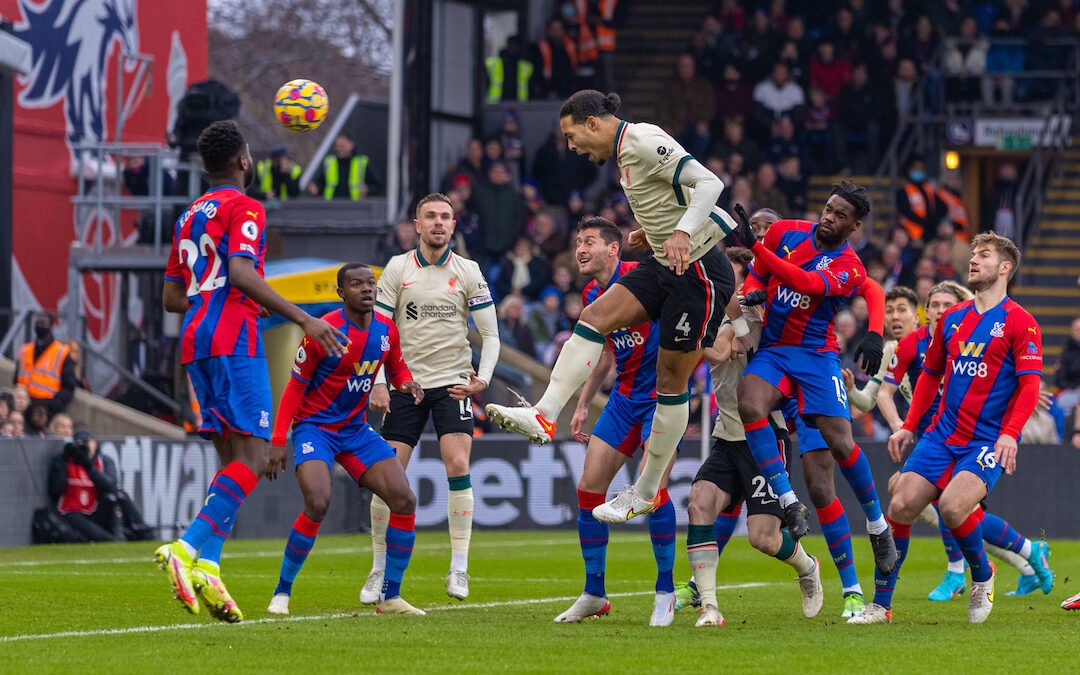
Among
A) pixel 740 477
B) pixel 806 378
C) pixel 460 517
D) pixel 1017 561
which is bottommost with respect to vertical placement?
pixel 1017 561

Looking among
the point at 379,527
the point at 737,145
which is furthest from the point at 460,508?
the point at 737,145

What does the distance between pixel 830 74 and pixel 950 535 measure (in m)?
15.9

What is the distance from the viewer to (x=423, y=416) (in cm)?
1038

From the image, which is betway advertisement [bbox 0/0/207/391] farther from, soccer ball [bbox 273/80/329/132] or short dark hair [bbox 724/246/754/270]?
short dark hair [bbox 724/246/754/270]

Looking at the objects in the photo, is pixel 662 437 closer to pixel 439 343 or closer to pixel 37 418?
pixel 439 343

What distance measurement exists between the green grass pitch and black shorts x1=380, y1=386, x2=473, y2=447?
1036mm

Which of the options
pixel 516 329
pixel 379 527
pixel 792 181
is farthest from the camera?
pixel 792 181

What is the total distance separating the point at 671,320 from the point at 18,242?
16.0 m

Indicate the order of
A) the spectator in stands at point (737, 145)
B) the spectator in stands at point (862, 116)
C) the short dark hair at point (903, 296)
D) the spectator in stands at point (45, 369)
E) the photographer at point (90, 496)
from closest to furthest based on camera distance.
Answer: the short dark hair at point (903, 296) → the photographer at point (90, 496) → the spectator in stands at point (45, 369) → the spectator in stands at point (737, 145) → the spectator in stands at point (862, 116)

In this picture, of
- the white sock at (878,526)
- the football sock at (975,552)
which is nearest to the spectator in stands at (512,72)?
the football sock at (975,552)

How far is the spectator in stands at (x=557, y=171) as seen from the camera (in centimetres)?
2417

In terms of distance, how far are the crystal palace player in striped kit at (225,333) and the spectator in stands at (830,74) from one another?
18996 mm

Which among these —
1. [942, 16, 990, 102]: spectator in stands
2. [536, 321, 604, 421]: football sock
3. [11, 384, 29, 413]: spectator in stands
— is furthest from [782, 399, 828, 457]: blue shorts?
[942, 16, 990, 102]: spectator in stands

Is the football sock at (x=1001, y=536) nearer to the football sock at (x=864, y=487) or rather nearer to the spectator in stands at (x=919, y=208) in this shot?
the football sock at (x=864, y=487)
